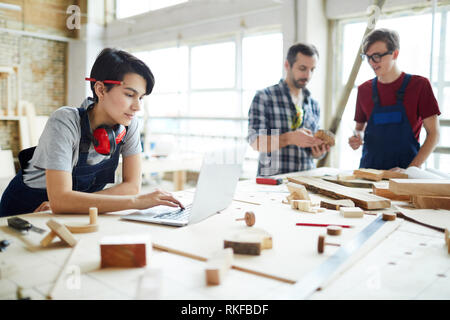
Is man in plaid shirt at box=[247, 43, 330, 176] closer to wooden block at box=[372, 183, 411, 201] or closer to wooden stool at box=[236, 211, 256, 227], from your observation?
wooden block at box=[372, 183, 411, 201]

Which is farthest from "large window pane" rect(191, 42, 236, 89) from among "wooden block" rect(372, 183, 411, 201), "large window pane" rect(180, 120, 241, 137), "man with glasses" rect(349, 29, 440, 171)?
"wooden block" rect(372, 183, 411, 201)

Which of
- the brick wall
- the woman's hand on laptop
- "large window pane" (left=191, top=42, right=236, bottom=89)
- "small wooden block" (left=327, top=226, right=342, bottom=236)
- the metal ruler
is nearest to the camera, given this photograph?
the metal ruler

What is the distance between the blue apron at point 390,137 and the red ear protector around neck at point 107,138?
1649 mm

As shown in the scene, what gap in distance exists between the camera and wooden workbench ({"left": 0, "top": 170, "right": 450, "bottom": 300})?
704 millimetres

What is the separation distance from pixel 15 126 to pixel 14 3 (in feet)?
7.25

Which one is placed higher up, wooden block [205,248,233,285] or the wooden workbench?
wooden block [205,248,233,285]

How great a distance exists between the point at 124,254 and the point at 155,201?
1.74 feet

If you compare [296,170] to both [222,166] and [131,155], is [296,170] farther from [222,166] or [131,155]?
[222,166]

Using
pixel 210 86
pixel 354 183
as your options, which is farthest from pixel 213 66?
pixel 354 183

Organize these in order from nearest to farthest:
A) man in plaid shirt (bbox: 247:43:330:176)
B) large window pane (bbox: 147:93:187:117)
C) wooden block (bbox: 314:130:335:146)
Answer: wooden block (bbox: 314:130:335:146)
man in plaid shirt (bbox: 247:43:330:176)
large window pane (bbox: 147:93:187:117)

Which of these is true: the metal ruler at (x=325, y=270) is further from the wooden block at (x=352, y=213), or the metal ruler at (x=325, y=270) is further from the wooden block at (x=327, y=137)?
the wooden block at (x=327, y=137)

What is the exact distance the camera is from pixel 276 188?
190cm

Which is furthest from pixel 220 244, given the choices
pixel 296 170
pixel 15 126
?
pixel 15 126

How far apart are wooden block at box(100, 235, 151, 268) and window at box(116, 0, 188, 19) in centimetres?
592
